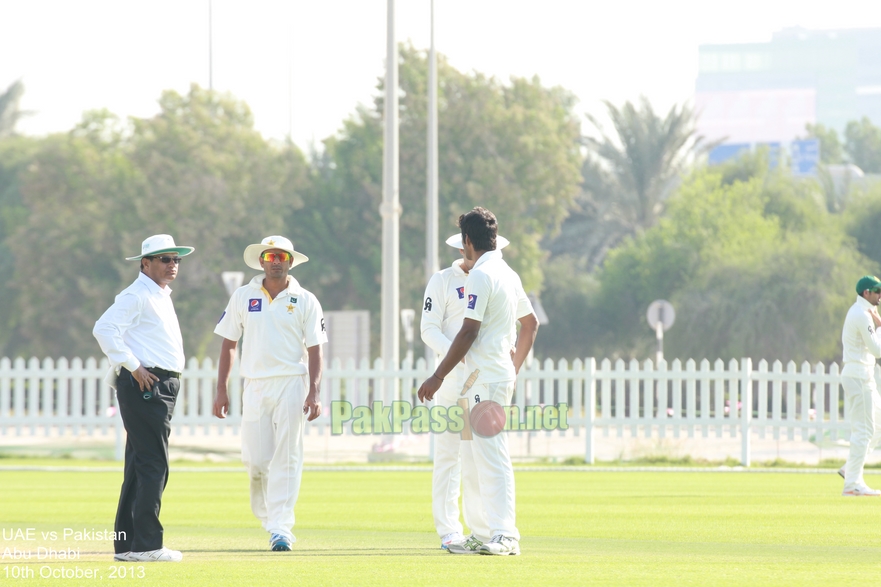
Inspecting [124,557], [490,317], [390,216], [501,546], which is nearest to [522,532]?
[501,546]

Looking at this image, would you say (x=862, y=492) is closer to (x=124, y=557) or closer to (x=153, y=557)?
(x=153, y=557)

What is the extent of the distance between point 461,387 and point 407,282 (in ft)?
123

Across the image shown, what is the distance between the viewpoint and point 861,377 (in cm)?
1193

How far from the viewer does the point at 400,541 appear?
8.88 meters

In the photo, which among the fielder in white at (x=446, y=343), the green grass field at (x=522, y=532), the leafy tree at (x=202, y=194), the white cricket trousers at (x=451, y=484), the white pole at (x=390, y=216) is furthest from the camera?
the leafy tree at (x=202, y=194)

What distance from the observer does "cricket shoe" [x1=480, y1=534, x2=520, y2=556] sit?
771 centimetres

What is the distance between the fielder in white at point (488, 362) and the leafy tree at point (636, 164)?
139 ft

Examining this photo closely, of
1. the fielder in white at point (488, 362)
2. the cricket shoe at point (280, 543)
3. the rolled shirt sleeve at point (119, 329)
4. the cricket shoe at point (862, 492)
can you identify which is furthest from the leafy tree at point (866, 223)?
the rolled shirt sleeve at point (119, 329)

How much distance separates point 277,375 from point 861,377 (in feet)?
19.4

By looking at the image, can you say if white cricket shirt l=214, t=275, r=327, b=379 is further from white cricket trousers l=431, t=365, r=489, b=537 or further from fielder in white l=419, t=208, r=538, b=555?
fielder in white l=419, t=208, r=538, b=555

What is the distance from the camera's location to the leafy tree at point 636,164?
51.3 m

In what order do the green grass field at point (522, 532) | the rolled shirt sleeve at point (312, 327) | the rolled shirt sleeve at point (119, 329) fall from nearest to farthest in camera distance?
the green grass field at point (522, 532) < the rolled shirt sleeve at point (119, 329) < the rolled shirt sleeve at point (312, 327)

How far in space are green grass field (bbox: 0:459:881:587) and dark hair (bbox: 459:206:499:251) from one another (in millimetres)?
1808

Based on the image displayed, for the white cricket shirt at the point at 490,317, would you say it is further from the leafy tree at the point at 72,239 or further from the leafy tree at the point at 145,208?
the leafy tree at the point at 72,239
